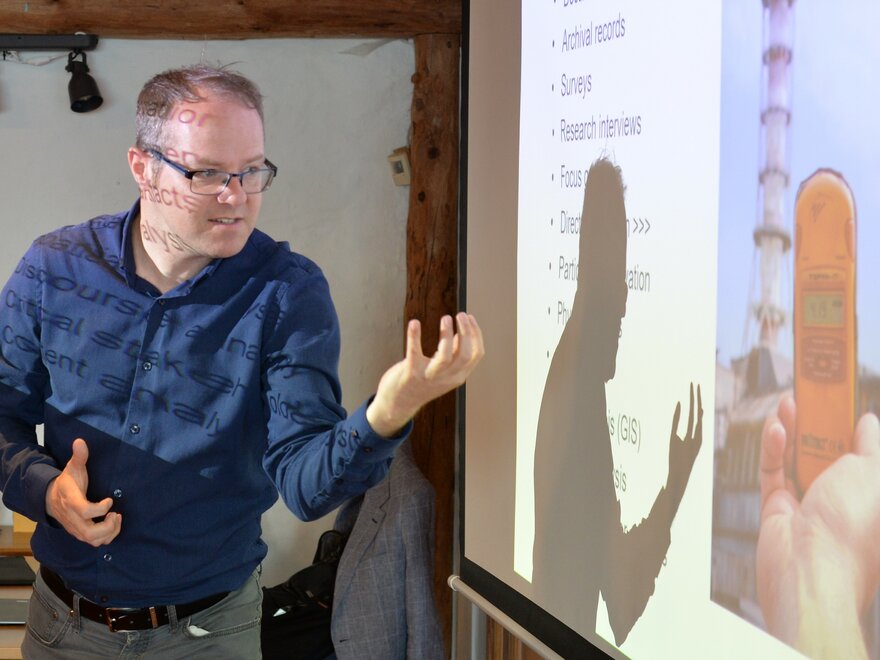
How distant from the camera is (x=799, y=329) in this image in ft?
3.80

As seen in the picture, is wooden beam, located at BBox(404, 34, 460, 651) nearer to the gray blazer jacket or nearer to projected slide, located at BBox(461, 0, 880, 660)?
the gray blazer jacket

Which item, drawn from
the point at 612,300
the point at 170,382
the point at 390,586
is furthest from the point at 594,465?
the point at 390,586

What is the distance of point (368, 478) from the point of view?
137 centimetres

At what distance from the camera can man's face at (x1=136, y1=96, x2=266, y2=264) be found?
159 centimetres

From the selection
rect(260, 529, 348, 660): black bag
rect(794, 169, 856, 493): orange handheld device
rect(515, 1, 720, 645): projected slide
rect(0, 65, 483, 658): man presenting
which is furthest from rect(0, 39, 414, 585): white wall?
rect(794, 169, 856, 493): orange handheld device

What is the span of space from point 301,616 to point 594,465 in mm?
1458

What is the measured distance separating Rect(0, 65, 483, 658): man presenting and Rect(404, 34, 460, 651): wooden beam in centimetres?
140

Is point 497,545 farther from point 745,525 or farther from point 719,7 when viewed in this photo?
point 719,7

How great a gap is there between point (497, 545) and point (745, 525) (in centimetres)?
81

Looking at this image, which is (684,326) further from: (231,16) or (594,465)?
(231,16)

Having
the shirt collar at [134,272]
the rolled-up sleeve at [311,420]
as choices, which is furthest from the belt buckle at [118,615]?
the shirt collar at [134,272]

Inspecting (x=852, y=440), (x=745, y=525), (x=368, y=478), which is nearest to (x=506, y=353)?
(x=368, y=478)

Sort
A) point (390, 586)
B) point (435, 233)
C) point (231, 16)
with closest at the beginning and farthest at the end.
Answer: point (390, 586) < point (231, 16) < point (435, 233)

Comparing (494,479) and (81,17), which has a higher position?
(81,17)
